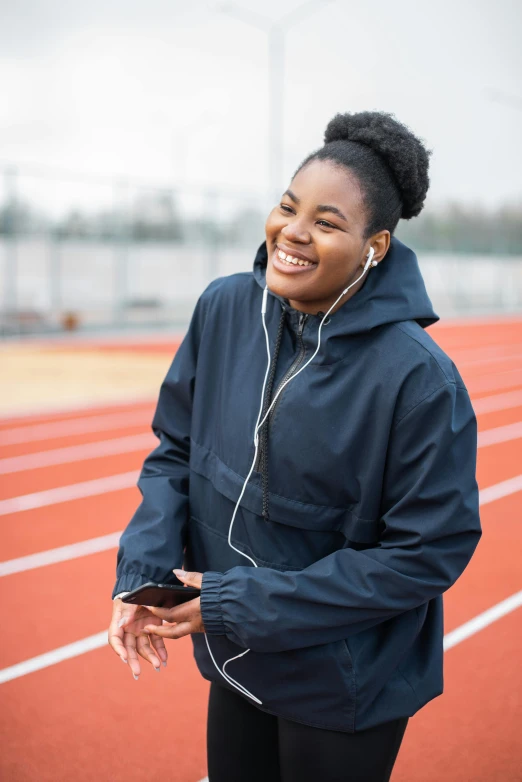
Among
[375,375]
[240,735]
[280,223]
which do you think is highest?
[280,223]

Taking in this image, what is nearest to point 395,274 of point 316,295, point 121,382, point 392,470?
point 316,295

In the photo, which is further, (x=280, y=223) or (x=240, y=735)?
(x=240, y=735)

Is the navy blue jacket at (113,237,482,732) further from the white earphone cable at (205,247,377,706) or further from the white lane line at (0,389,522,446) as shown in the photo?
the white lane line at (0,389,522,446)

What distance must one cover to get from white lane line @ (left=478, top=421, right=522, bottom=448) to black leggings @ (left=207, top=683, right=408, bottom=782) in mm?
7090

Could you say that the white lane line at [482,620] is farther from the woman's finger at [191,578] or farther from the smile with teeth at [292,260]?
the smile with teeth at [292,260]

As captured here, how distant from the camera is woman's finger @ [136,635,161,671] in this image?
1.79 metres

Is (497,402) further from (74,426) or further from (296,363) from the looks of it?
(296,363)

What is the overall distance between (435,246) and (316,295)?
2884 cm

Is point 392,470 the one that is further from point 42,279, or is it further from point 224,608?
point 42,279

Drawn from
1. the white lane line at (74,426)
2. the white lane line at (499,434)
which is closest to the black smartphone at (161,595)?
the white lane line at (74,426)

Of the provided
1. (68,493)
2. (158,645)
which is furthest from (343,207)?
(68,493)

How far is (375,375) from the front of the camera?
157 centimetres

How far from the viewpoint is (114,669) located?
373cm

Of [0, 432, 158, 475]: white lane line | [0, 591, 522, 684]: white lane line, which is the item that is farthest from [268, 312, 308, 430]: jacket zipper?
[0, 432, 158, 475]: white lane line
